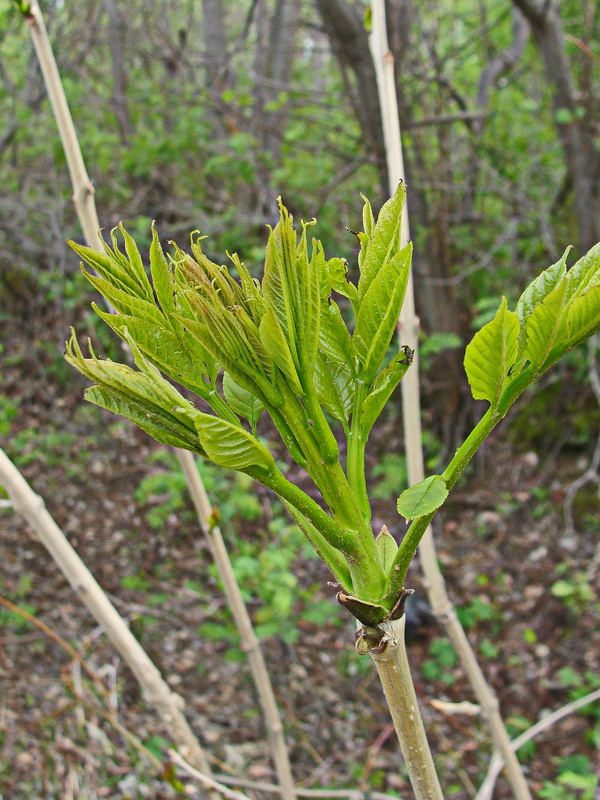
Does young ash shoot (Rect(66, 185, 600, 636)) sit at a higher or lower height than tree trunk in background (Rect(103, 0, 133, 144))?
lower

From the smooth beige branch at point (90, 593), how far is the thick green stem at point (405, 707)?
0.55 meters

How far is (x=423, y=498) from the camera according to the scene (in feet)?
1.35

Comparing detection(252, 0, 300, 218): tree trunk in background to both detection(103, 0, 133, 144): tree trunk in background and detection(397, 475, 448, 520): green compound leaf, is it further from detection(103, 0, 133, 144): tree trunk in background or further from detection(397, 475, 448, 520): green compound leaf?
detection(397, 475, 448, 520): green compound leaf

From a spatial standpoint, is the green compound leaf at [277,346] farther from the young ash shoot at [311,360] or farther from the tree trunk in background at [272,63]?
the tree trunk in background at [272,63]

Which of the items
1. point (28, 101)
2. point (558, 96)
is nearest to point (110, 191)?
point (28, 101)

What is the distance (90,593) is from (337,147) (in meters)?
4.47

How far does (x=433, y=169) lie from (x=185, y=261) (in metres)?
4.41

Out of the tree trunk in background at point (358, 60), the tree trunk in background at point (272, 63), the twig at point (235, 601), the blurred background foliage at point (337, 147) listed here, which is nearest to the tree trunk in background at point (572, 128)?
the blurred background foliage at point (337, 147)

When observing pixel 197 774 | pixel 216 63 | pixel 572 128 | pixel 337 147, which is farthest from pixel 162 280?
pixel 216 63

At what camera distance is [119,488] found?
4.31 m

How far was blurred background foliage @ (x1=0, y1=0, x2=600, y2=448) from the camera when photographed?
12.7 ft

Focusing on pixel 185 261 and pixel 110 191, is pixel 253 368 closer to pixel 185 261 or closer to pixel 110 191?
pixel 185 261

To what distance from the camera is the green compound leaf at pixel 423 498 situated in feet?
1.30

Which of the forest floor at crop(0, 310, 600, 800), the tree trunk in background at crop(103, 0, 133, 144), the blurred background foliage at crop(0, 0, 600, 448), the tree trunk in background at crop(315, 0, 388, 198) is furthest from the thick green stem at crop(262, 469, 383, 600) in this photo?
the tree trunk in background at crop(103, 0, 133, 144)
